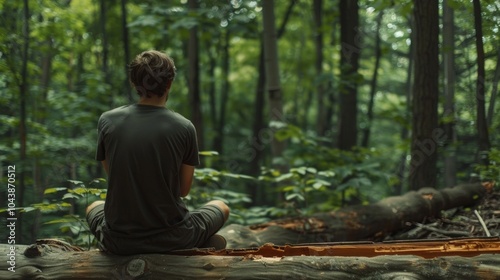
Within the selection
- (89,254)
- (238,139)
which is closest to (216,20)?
(89,254)

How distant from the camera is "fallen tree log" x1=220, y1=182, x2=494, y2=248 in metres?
4.57

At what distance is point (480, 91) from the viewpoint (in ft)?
18.8

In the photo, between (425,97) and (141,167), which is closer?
(141,167)

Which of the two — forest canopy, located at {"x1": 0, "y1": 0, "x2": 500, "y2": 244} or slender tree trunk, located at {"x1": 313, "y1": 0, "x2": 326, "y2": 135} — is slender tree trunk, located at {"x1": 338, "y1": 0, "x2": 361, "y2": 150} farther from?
slender tree trunk, located at {"x1": 313, "y1": 0, "x2": 326, "y2": 135}

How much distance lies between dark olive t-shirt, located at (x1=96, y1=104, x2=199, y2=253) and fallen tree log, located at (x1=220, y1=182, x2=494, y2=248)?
4.70 ft

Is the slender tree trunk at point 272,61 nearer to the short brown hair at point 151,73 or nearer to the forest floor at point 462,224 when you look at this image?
the forest floor at point 462,224

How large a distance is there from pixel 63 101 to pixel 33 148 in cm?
193

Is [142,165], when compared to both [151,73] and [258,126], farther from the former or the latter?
[258,126]

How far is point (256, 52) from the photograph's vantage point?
1802cm

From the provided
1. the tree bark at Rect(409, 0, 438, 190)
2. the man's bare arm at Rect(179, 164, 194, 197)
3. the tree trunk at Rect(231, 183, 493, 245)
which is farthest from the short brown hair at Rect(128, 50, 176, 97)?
the tree bark at Rect(409, 0, 438, 190)

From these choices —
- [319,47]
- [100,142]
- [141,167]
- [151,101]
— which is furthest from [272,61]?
[319,47]

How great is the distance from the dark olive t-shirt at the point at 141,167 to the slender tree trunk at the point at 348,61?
5.72 meters

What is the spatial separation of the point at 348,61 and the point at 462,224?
180 inches

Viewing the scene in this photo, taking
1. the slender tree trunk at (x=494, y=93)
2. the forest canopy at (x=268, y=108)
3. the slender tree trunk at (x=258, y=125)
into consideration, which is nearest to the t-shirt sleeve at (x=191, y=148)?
the forest canopy at (x=268, y=108)
